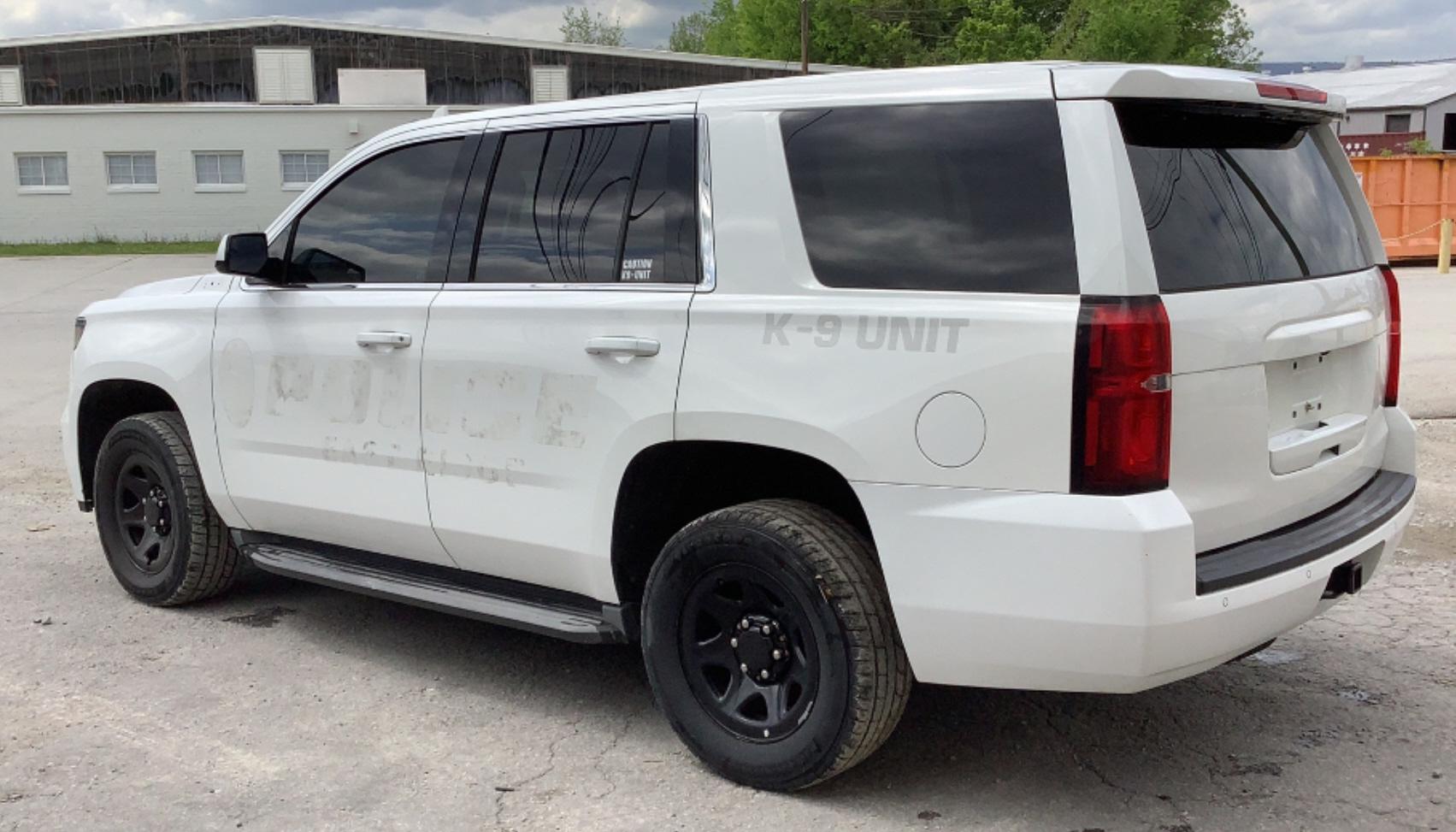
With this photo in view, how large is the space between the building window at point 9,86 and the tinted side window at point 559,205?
143 feet

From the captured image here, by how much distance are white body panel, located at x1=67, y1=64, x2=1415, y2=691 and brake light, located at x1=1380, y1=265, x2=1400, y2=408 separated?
95 millimetres

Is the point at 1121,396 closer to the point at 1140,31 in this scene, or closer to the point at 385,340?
the point at 385,340

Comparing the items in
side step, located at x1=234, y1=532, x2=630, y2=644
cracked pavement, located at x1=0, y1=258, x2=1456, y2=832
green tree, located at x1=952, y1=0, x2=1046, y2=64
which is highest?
green tree, located at x1=952, y1=0, x2=1046, y2=64

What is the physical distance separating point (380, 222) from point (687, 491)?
157 cm

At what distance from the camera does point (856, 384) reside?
344 cm

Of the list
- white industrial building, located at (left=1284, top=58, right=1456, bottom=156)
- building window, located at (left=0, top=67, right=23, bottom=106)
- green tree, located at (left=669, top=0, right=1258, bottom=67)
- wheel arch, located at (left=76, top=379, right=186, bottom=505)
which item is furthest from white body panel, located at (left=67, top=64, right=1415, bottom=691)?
white industrial building, located at (left=1284, top=58, right=1456, bottom=156)

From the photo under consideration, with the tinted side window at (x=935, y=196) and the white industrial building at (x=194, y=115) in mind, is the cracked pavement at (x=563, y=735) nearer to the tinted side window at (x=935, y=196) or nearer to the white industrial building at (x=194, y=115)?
the tinted side window at (x=935, y=196)

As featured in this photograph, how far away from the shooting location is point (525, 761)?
406 cm

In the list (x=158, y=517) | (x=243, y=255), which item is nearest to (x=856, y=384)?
(x=243, y=255)

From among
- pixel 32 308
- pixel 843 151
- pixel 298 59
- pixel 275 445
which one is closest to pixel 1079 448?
pixel 843 151

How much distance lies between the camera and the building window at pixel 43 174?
42.2 m

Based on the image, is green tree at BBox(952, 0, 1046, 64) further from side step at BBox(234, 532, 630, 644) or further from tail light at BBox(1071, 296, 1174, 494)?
tail light at BBox(1071, 296, 1174, 494)

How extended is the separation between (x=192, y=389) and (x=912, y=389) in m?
3.10

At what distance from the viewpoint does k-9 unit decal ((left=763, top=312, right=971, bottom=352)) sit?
10.9ft
